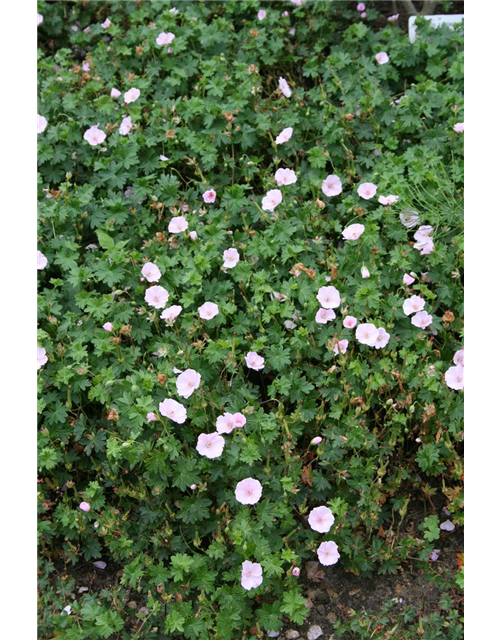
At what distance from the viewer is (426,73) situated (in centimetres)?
406

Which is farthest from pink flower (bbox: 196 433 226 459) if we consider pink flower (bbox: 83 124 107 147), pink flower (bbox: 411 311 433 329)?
pink flower (bbox: 83 124 107 147)

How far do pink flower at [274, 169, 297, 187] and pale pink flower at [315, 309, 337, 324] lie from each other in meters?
0.78

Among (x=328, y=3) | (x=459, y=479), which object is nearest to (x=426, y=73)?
(x=328, y=3)

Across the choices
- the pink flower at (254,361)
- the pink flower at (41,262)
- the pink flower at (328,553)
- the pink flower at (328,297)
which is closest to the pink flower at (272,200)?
the pink flower at (328,297)

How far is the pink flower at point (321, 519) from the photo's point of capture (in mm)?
2529

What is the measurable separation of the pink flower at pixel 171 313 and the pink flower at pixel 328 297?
55cm

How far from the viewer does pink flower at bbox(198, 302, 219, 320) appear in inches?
116

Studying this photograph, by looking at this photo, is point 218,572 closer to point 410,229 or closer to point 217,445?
point 217,445

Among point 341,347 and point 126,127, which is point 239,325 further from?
point 126,127

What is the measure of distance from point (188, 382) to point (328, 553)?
746 millimetres

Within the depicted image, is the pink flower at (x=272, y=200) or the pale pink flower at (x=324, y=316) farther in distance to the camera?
the pink flower at (x=272, y=200)

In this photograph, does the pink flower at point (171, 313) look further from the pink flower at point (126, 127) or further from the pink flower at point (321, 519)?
the pink flower at point (126, 127)

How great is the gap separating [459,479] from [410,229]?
1.09 meters

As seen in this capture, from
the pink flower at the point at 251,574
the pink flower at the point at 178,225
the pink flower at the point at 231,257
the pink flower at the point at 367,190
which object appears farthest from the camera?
the pink flower at the point at 367,190
